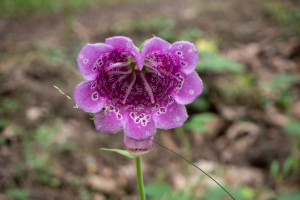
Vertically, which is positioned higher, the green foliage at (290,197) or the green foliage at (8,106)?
the green foliage at (8,106)

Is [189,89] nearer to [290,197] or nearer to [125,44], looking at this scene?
[125,44]

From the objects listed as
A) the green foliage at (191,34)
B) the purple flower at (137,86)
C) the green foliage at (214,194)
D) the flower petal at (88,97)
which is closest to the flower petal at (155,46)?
the purple flower at (137,86)

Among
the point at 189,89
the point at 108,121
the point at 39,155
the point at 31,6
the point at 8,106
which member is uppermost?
the point at 31,6

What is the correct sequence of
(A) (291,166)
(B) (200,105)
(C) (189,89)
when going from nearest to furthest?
(C) (189,89) < (A) (291,166) < (B) (200,105)

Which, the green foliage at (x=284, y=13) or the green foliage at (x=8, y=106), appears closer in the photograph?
the green foliage at (x=8, y=106)

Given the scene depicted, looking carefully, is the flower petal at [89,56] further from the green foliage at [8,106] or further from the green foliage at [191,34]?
the green foliage at [191,34]

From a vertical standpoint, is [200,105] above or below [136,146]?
above

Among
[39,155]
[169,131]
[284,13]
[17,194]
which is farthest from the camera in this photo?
[284,13]

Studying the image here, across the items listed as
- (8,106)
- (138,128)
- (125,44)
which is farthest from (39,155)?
(125,44)
